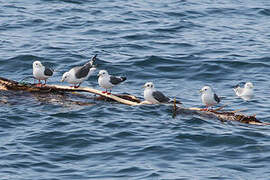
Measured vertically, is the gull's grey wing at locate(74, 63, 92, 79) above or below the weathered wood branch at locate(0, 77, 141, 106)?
above

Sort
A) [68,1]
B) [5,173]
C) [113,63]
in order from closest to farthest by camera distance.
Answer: [5,173], [113,63], [68,1]

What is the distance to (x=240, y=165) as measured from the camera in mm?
13797

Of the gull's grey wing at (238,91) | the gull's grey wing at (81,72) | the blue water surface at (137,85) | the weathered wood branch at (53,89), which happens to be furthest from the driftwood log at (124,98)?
the gull's grey wing at (238,91)

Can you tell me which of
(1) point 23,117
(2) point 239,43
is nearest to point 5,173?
(1) point 23,117

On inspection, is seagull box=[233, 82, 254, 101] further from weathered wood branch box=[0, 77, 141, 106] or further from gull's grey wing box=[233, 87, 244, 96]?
weathered wood branch box=[0, 77, 141, 106]

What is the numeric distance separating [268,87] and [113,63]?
665 centimetres

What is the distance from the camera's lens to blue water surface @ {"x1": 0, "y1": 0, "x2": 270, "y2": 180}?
45.3ft

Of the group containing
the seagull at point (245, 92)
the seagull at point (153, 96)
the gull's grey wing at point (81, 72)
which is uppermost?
the gull's grey wing at point (81, 72)

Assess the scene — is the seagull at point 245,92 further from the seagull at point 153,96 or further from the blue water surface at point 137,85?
the seagull at point 153,96

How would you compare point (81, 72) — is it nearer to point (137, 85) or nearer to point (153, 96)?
point (153, 96)

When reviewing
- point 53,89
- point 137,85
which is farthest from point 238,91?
point 53,89

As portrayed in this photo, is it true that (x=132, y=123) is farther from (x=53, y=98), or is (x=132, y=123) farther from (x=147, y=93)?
(x=53, y=98)

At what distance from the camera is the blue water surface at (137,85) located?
1381 cm

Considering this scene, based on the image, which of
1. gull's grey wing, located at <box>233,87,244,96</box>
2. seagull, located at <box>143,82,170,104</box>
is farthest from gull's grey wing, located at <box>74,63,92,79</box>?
gull's grey wing, located at <box>233,87,244,96</box>
